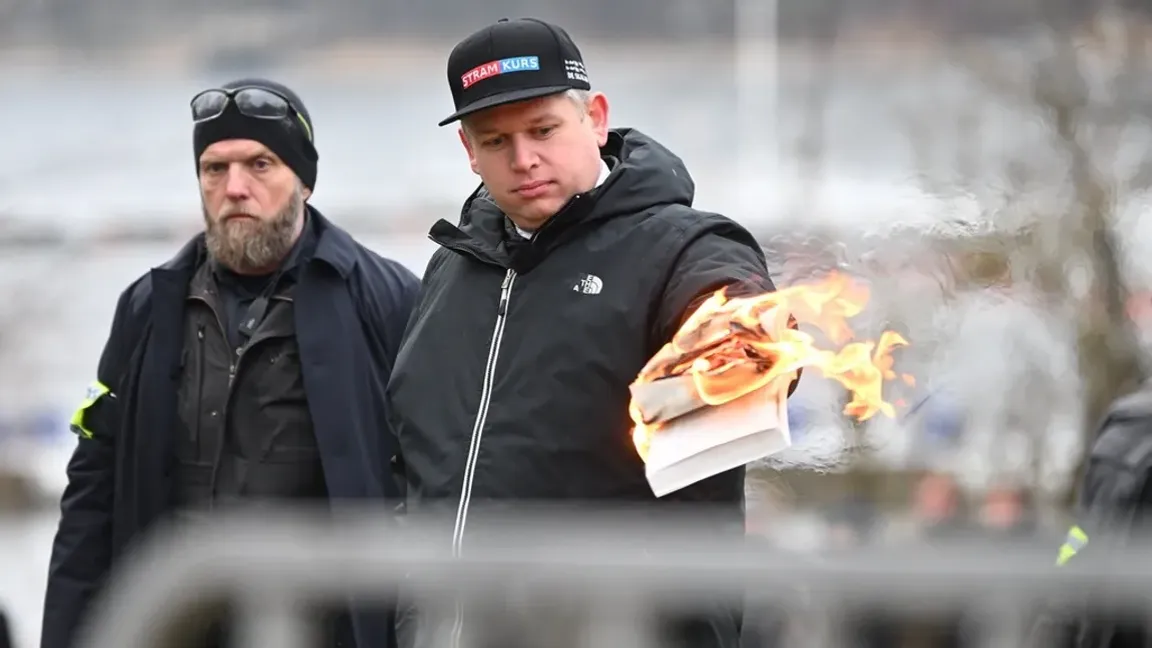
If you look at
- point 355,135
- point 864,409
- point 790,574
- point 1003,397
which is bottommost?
point 1003,397

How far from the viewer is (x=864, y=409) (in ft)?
11.1

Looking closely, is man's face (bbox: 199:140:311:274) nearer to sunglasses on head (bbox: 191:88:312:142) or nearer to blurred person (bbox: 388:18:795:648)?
sunglasses on head (bbox: 191:88:312:142)

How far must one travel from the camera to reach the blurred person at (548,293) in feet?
10.5

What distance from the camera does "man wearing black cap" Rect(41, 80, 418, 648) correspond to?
443cm

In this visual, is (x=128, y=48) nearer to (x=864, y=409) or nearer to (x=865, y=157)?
(x=865, y=157)

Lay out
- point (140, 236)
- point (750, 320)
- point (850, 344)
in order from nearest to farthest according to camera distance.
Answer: point (750, 320) < point (850, 344) < point (140, 236)

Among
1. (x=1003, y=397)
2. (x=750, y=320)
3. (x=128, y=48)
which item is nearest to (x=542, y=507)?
(x=750, y=320)

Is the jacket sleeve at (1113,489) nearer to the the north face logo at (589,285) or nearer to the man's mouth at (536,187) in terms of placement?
the the north face logo at (589,285)

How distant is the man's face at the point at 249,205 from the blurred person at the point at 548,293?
1139 mm

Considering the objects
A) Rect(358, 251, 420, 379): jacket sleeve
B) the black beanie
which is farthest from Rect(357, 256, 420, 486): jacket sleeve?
the black beanie

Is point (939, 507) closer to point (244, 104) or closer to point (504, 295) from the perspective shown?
point (244, 104)

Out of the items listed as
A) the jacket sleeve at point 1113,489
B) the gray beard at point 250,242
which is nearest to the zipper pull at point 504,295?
the jacket sleeve at point 1113,489

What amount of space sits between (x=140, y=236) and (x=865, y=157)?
496 cm

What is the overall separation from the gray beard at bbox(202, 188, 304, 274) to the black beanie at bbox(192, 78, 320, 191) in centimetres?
19
